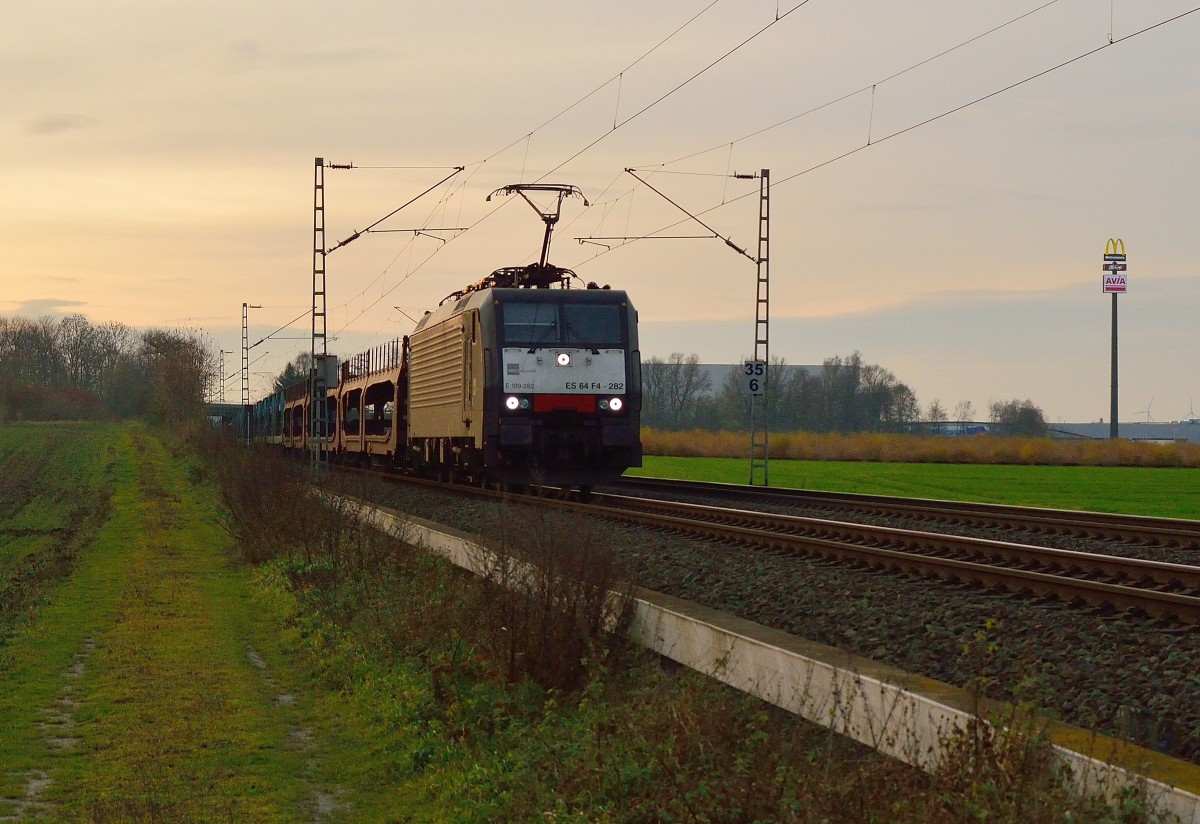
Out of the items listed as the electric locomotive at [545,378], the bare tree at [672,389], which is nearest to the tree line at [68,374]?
the bare tree at [672,389]

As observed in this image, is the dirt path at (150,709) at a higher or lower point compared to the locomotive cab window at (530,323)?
lower

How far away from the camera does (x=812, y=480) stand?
40.8 m

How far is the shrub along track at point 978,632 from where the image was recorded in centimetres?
769

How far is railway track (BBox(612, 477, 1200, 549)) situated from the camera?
17.0 m

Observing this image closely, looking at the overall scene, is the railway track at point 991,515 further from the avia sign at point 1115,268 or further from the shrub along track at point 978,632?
the avia sign at point 1115,268

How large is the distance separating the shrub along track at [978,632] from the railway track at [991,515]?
135 centimetres

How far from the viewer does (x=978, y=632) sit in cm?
725

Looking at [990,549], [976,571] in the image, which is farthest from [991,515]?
[976,571]

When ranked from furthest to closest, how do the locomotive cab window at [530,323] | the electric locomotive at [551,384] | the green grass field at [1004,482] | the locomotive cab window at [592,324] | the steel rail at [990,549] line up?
1. the green grass field at [1004,482]
2. the locomotive cab window at [592,324]
3. the locomotive cab window at [530,323]
4. the electric locomotive at [551,384]
5. the steel rail at [990,549]

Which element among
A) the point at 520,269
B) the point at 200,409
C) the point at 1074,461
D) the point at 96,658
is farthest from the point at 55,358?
the point at 96,658

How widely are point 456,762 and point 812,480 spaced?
33032 mm

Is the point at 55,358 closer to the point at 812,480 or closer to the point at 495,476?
the point at 812,480

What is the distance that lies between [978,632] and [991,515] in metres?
12.8

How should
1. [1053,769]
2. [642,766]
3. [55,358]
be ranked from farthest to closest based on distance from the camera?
[55,358]
[642,766]
[1053,769]
